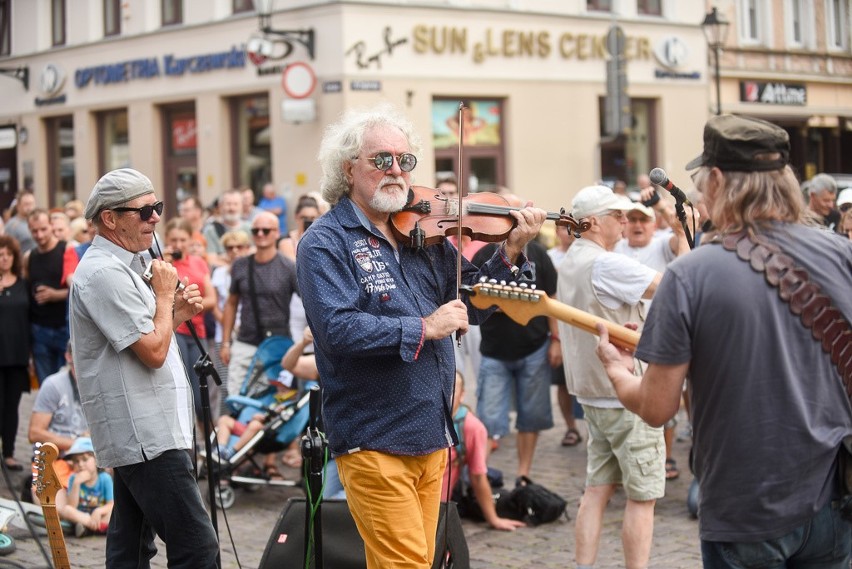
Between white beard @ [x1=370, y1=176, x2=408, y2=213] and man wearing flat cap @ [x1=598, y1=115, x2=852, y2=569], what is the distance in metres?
1.26

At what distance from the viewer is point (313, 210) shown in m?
10.2

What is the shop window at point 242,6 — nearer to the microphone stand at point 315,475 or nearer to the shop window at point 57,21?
the shop window at point 57,21

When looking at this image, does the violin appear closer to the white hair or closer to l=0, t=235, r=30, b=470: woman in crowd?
the white hair

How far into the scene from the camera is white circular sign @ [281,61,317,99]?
20047mm

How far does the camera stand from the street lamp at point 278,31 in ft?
66.2

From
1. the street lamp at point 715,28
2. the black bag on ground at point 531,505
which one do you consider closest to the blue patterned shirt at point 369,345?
the black bag on ground at point 531,505

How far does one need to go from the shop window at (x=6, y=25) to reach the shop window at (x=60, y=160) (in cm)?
206

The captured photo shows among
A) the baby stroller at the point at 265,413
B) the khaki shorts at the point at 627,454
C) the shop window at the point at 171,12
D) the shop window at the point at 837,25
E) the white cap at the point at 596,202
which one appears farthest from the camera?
the shop window at the point at 837,25

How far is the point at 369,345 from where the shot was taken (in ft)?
12.8

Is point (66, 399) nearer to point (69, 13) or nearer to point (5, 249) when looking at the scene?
point (5, 249)

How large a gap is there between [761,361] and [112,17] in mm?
22762

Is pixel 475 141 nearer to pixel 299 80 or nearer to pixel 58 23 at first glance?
pixel 299 80

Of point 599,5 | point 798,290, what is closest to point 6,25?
point 599,5

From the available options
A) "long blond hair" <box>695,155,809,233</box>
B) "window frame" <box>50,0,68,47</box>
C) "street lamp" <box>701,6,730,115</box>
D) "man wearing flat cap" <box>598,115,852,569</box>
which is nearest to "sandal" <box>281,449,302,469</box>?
"man wearing flat cap" <box>598,115,852,569</box>
